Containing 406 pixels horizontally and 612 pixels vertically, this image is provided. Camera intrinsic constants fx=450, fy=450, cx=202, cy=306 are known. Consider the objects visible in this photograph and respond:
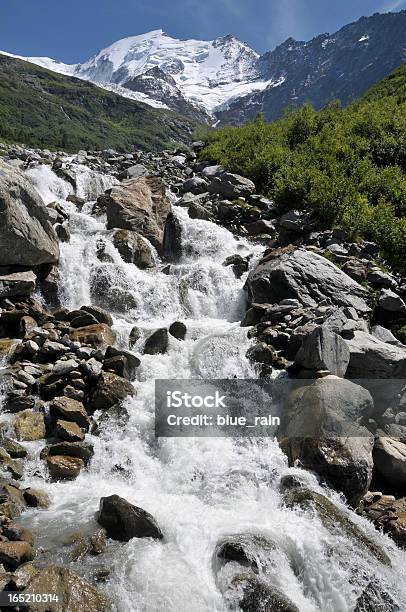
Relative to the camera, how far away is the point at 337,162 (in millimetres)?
27438

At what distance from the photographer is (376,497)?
10.4 m

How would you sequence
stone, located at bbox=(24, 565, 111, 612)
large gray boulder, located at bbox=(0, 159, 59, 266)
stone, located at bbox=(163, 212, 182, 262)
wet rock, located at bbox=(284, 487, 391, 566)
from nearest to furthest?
stone, located at bbox=(24, 565, 111, 612) < wet rock, located at bbox=(284, 487, 391, 566) < large gray boulder, located at bbox=(0, 159, 59, 266) < stone, located at bbox=(163, 212, 182, 262)

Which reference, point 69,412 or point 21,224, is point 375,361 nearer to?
point 69,412

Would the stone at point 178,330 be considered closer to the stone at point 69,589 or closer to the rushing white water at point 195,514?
the rushing white water at point 195,514

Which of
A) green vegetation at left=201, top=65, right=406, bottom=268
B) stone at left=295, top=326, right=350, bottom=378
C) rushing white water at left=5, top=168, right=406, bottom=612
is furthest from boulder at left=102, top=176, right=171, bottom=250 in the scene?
stone at left=295, top=326, right=350, bottom=378

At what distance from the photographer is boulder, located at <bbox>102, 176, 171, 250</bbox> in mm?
22266

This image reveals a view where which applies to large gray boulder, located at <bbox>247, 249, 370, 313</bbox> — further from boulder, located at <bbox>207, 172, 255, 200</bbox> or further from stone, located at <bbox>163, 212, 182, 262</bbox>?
boulder, located at <bbox>207, 172, 255, 200</bbox>

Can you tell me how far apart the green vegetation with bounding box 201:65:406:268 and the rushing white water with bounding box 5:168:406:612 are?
9.78m

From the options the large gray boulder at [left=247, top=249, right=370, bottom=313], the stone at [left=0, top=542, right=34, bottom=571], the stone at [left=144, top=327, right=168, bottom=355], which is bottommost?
the stone at [left=0, top=542, right=34, bottom=571]

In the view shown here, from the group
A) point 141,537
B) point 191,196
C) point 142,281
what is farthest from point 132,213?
point 141,537

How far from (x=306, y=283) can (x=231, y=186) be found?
12.8 meters

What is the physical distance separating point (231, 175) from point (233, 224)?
5362mm

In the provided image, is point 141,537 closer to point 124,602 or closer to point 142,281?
point 124,602

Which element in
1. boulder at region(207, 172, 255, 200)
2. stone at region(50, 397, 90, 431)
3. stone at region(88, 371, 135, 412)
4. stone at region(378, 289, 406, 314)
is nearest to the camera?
stone at region(50, 397, 90, 431)
